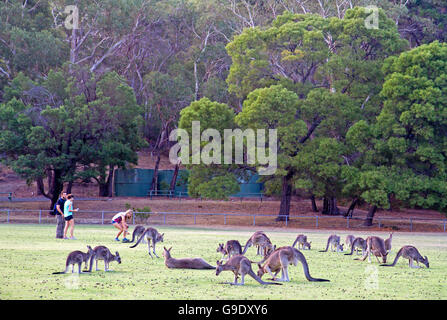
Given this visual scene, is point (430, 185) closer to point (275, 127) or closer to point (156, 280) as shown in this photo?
point (275, 127)

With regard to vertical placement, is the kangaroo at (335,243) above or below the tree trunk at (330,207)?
below

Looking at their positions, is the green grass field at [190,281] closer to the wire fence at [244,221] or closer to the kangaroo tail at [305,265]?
the kangaroo tail at [305,265]

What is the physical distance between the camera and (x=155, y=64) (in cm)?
7338

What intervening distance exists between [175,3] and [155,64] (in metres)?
7.56

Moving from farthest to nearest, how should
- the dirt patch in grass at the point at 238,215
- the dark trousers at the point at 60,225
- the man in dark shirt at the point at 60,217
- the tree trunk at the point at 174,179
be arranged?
the tree trunk at the point at 174,179 → the dirt patch in grass at the point at 238,215 → the dark trousers at the point at 60,225 → the man in dark shirt at the point at 60,217

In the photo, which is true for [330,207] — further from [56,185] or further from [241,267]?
[241,267]

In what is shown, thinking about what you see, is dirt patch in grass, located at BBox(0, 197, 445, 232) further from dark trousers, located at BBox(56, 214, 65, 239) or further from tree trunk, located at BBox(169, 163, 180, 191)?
dark trousers, located at BBox(56, 214, 65, 239)

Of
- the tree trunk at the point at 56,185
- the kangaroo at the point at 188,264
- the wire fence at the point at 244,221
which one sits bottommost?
the wire fence at the point at 244,221

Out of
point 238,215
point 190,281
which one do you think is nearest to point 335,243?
point 190,281

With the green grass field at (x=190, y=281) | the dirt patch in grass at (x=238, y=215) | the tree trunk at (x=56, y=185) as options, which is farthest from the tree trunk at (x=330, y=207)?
the green grass field at (x=190, y=281)

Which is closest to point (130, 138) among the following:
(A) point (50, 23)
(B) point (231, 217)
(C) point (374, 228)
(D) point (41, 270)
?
(B) point (231, 217)

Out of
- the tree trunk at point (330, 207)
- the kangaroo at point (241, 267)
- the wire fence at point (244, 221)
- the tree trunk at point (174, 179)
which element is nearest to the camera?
the kangaroo at point (241, 267)

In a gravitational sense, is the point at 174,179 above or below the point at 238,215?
above

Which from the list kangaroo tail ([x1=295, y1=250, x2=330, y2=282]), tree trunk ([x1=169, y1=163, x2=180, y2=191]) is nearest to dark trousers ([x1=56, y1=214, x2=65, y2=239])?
kangaroo tail ([x1=295, y1=250, x2=330, y2=282])
